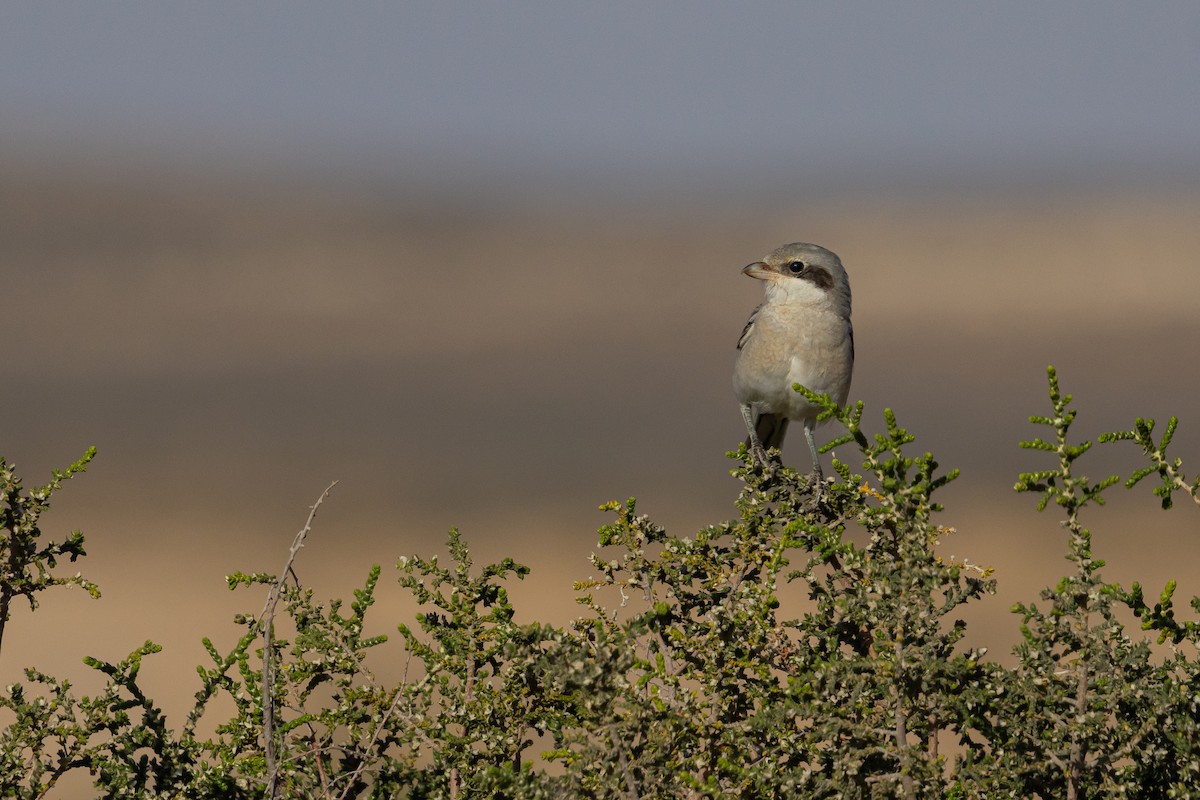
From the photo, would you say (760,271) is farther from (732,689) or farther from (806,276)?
(732,689)

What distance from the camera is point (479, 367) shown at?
4144cm

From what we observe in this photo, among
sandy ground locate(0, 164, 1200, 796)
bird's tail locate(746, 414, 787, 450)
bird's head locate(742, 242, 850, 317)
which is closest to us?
bird's head locate(742, 242, 850, 317)

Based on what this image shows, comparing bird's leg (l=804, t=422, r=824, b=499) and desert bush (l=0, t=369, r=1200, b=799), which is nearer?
desert bush (l=0, t=369, r=1200, b=799)

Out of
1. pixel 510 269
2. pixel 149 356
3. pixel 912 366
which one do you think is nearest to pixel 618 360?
pixel 912 366

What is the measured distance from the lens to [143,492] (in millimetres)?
20578

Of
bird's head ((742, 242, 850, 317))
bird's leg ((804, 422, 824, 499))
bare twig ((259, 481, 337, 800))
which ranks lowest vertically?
bare twig ((259, 481, 337, 800))

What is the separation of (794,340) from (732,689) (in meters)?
3.75

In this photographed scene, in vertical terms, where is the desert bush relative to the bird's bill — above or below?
below

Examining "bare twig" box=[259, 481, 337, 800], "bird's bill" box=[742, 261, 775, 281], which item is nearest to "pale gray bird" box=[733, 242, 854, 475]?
"bird's bill" box=[742, 261, 775, 281]

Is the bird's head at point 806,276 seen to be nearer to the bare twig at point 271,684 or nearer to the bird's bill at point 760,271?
the bird's bill at point 760,271

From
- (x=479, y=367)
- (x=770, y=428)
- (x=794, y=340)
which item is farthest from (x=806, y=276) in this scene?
(x=479, y=367)

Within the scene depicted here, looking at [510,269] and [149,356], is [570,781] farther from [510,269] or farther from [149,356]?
[510,269]

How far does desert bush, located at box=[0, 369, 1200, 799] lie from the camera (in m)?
2.69

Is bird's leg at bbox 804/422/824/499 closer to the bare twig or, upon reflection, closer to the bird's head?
the bird's head
